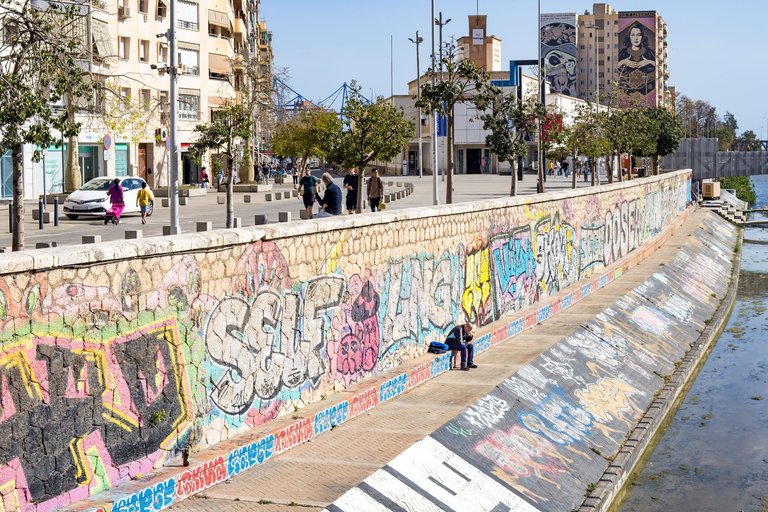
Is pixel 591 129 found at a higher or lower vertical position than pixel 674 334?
higher

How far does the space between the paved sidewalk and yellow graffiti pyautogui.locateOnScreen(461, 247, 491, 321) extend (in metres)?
0.50

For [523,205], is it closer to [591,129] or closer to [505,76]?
[591,129]

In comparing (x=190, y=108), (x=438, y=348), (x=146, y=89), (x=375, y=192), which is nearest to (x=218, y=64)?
(x=190, y=108)

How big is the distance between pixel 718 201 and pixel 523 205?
58.6m

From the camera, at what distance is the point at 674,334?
3014 cm

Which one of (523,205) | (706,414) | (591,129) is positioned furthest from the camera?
(591,129)

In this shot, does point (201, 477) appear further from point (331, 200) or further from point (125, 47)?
point (125, 47)

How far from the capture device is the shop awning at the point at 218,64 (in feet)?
231

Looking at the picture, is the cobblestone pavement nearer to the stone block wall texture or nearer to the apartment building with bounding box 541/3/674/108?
the stone block wall texture

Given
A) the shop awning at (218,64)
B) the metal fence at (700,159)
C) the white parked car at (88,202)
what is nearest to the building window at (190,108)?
the shop awning at (218,64)

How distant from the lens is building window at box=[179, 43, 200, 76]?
2580 inches

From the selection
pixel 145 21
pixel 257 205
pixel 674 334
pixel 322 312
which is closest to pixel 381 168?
pixel 145 21

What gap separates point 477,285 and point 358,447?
29.6ft

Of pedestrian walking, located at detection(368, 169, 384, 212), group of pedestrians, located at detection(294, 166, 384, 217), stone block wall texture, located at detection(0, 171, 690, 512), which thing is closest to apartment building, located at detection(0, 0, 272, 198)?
pedestrian walking, located at detection(368, 169, 384, 212)
